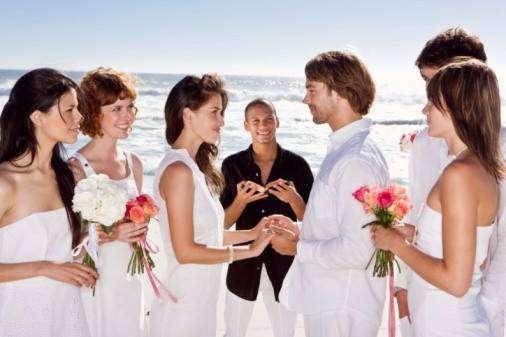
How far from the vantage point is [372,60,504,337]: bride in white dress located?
278 cm

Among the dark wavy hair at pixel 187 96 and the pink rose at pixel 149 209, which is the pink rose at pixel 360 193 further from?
the dark wavy hair at pixel 187 96

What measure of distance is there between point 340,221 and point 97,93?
6.53 ft

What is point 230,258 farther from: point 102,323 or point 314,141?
point 314,141

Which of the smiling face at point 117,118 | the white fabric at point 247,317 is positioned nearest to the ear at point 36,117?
the smiling face at point 117,118

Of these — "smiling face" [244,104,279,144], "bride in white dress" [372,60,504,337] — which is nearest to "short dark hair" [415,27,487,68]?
"bride in white dress" [372,60,504,337]

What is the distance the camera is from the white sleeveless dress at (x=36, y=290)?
3178 millimetres

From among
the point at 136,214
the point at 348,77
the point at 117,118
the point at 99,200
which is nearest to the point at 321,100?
the point at 348,77

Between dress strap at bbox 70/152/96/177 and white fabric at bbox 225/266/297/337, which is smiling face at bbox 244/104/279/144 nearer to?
white fabric at bbox 225/266/297/337

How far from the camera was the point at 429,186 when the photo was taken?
4117 mm

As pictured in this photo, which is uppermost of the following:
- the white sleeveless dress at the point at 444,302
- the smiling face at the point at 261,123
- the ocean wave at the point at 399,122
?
the smiling face at the point at 261,123

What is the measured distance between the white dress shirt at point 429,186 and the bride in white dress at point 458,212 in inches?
8.0

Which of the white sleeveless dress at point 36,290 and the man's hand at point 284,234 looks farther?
the man's hand at point 284,234

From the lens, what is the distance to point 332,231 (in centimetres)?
353

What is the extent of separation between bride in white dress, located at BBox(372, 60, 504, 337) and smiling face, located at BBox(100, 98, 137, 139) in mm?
2111
